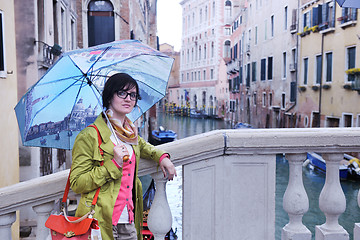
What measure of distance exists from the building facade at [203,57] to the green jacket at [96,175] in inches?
1430

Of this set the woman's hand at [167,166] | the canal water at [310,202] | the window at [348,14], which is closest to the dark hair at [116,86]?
the woman's hand at [167,166]

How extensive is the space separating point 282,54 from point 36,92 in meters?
17.9

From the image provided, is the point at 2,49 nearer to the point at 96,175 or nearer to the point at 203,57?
the point at 96,175

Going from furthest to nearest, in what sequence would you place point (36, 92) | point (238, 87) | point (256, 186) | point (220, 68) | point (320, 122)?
point (220, 68) → point (238, 87) → point (320, 122) → point (36, 92) → point (256, 186)

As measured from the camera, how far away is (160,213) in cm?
171

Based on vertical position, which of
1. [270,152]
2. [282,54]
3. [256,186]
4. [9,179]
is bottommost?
[9,179]

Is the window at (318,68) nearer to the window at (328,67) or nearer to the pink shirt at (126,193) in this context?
the window at (328,67)

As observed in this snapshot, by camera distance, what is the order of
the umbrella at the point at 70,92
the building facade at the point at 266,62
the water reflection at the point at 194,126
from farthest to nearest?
the water reflection at the point at 194,126
the building facade at the point at 266,62
the umbrella at the point at 70,92

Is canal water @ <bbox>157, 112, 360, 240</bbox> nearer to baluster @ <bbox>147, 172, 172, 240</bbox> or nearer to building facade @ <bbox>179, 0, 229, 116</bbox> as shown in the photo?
baluster @ <bbox>147, 172, 172, 240</bbox>

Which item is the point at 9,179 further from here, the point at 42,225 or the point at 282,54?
the point at 282,54

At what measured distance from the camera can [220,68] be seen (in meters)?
40.8

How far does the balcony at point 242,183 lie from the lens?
1.70 m

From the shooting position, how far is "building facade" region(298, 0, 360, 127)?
39.0ft

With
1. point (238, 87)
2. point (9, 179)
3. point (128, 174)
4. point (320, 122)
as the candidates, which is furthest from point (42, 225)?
point (238, 87)
